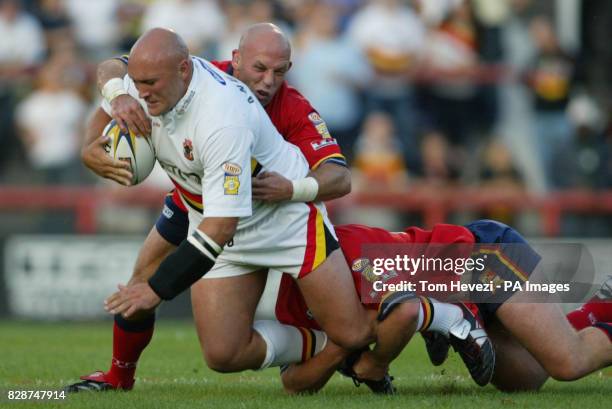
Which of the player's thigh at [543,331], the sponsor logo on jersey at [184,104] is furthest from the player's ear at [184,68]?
the player's thigh at [543,331]

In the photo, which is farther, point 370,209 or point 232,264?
point 370,209

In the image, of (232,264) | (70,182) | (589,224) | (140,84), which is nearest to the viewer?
(140,84)

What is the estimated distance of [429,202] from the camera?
12.4 meters

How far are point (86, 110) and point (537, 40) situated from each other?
16.9ft

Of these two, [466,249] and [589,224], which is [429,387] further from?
[589,224]

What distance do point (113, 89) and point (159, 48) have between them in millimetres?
671

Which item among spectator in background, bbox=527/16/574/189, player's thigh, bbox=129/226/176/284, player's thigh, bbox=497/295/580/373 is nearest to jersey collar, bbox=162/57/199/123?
player's thigh, bbox=129/226/176/284

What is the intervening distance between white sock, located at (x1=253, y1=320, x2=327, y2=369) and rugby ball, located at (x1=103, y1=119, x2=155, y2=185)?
44.9 inches

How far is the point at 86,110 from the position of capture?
1355cm

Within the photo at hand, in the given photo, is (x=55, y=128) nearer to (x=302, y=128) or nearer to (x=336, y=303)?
(x=302, y=128)

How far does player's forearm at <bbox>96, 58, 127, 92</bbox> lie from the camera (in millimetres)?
6719

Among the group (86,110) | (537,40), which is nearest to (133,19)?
(86,110)

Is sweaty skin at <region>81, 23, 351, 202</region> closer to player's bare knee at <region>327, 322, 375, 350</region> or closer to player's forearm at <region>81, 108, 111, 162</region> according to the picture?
player's forearm at <region>81, 108, 111, 162</region>

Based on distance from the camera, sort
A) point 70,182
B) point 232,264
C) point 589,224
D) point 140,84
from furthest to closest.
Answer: point 70,182 → point 589,224 → point 232,264 → point 140,84
